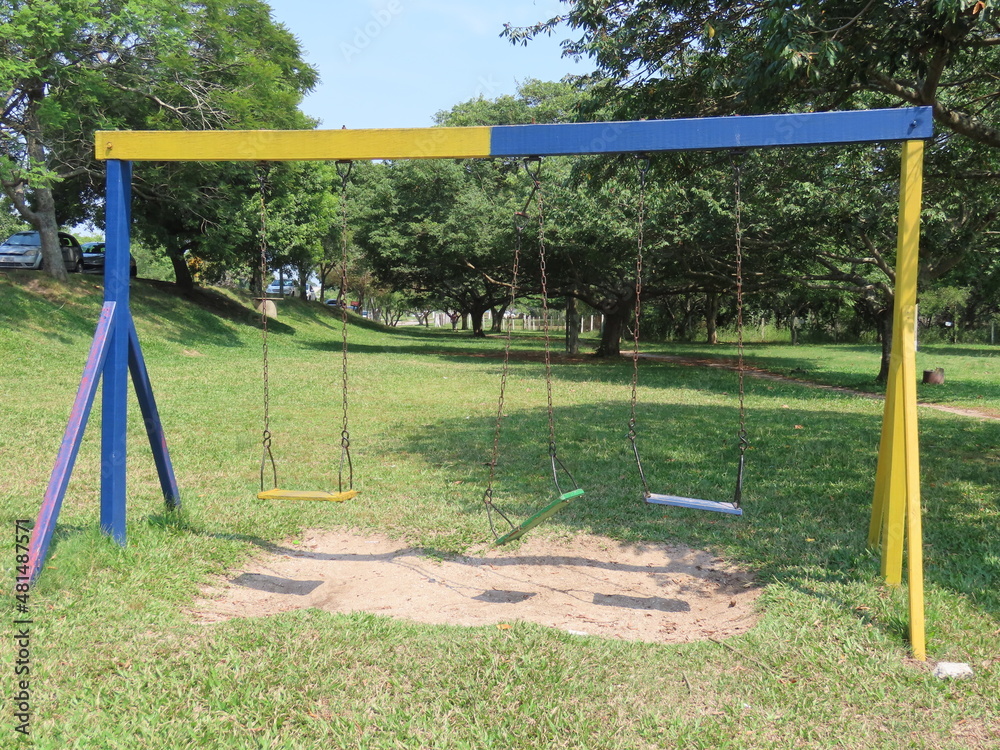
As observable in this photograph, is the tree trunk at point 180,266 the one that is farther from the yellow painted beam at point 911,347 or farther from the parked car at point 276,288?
the yellow painted beam at point 911,347

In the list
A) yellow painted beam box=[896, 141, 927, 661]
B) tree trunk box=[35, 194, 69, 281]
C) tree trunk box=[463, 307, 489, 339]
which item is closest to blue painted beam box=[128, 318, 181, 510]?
yellow painted beam box=[896, 141, 927, 661]

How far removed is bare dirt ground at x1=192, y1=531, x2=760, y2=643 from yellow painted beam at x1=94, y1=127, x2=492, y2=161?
2.52 m

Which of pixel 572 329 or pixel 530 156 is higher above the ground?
pixel 530 156

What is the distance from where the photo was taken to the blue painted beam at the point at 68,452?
3.91 metres

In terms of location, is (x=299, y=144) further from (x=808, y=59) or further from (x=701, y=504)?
(x=808, y=59)

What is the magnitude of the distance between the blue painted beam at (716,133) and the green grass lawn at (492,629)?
8.03 feet

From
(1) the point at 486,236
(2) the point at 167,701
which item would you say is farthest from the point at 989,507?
(1) the point at 486,236

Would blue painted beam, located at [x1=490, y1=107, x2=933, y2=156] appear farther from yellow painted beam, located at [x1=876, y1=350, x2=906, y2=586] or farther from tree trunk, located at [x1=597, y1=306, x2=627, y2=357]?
tree trunk, located at [x1=597, y1=306, x2=627, y2=357]

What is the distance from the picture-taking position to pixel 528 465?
766 cm

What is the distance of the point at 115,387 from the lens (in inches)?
181

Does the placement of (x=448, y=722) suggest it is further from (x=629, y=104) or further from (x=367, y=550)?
(x=629, y=104)

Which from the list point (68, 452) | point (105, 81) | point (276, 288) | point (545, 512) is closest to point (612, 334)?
point (105, 81)

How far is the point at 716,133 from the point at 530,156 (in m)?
1.03

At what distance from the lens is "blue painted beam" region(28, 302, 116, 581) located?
3.91 m
